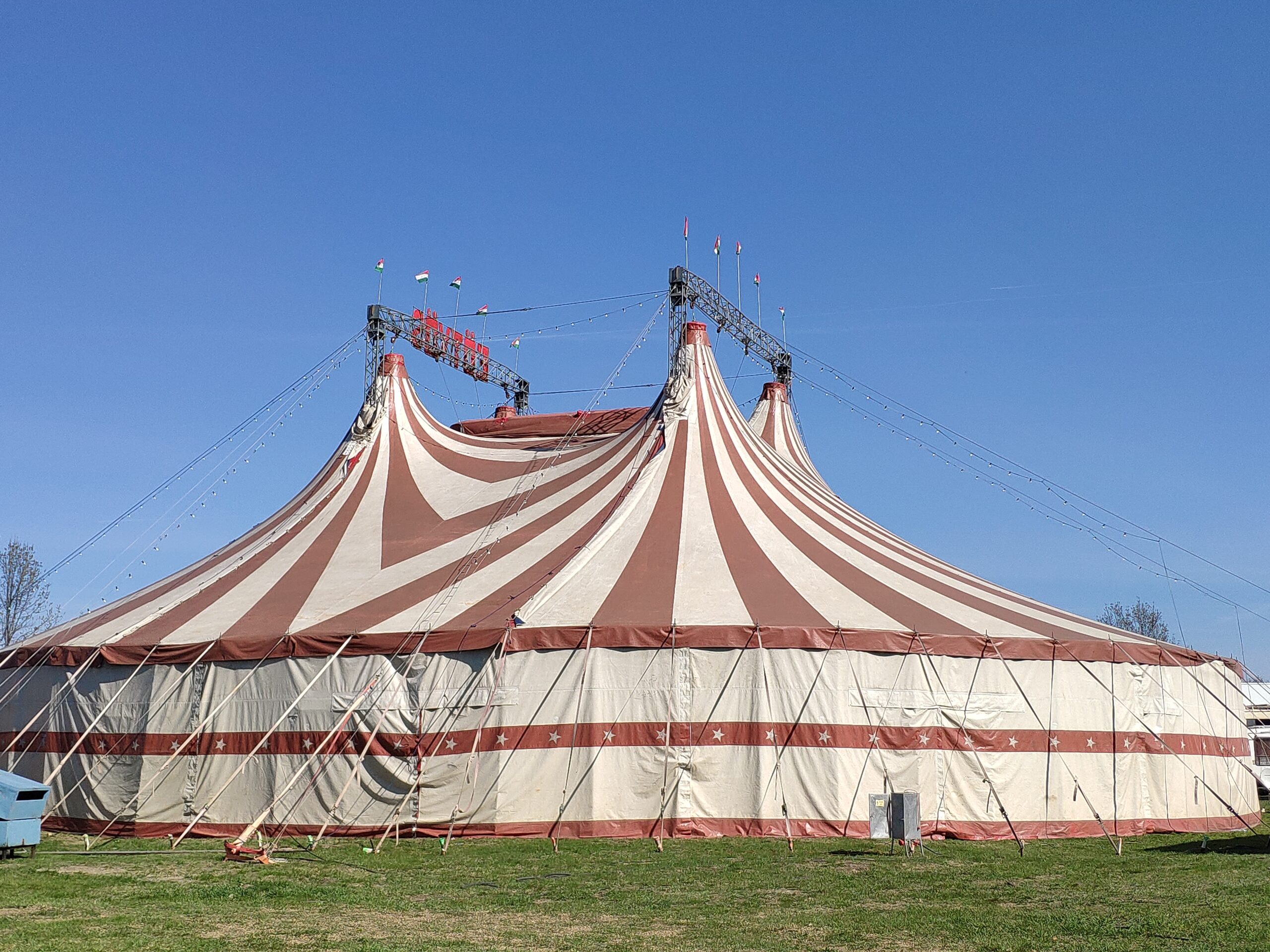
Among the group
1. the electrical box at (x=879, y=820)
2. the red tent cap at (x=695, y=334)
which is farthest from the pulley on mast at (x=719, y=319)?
the electrical box at (x=879, y=820)

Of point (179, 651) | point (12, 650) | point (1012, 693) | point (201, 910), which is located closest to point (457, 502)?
point (179, 651)

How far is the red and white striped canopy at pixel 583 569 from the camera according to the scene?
10.2 meters

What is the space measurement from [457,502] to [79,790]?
497 cm

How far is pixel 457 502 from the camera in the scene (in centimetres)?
1371

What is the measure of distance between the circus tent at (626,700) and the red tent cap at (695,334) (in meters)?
2.38

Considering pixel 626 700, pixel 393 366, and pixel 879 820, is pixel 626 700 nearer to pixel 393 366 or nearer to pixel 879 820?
pixel 879 820

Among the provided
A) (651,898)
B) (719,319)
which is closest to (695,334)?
(719,319)

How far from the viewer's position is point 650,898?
6730mm

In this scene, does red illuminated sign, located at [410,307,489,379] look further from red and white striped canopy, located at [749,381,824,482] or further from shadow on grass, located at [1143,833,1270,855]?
shadow on grass, located at [1143,833,1270,855]

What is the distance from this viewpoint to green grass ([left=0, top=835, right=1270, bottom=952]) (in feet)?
18.1

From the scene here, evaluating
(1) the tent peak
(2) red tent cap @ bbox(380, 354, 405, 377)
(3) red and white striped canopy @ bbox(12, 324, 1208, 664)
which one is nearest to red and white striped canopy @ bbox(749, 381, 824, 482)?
(1) the tent peak

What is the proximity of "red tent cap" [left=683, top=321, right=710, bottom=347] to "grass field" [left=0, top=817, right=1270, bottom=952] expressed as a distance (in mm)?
6563

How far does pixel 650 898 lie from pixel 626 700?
311 centimetres

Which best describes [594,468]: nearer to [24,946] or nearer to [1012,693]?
[1012,693]
